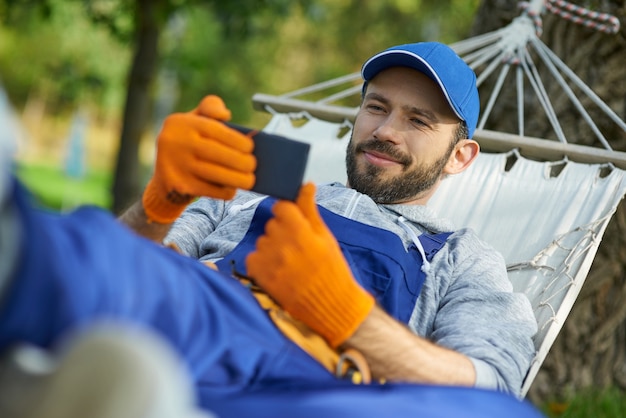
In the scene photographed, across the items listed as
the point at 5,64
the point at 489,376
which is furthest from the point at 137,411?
the point at 5,64

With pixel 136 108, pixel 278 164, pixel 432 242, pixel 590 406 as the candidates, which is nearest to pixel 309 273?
pixel 278 164

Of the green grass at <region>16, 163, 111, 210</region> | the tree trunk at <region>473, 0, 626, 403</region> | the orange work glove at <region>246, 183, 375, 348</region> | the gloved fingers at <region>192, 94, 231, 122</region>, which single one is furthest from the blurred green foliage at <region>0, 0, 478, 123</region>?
the orange work glove at <region>246, 183, 375, 348</region>

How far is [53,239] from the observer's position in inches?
45.5

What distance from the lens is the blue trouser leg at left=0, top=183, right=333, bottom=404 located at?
3.68 ft

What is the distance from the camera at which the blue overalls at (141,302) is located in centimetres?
112

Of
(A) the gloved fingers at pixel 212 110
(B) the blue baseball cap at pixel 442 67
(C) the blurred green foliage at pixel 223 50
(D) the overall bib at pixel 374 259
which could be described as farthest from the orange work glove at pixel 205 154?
(C) the blurred green foliage at pixel 223 50

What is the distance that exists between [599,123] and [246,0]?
3242 millimetres

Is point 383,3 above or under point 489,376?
above

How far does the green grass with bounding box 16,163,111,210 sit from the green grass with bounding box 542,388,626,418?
6.71 m

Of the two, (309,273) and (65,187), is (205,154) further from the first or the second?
(65,187)

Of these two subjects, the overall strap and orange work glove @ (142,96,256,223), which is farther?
the overall strap

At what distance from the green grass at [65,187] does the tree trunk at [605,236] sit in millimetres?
6592

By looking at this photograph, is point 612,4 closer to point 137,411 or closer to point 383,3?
point 137,411

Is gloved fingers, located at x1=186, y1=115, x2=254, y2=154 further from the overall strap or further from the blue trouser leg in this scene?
the overall strap
